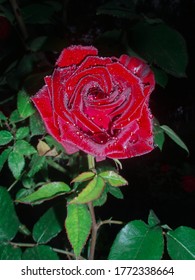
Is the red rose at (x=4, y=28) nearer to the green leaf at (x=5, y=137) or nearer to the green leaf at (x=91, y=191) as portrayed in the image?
the green leaf at (x=5, y=137)

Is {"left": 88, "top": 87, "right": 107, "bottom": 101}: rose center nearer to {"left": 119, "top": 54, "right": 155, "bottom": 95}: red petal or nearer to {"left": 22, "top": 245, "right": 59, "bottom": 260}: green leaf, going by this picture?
{"left": 119, "top": 54, "right": 155, "bottom": 95}: red petal

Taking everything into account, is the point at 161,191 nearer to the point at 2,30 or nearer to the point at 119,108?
A: the point at 2,30

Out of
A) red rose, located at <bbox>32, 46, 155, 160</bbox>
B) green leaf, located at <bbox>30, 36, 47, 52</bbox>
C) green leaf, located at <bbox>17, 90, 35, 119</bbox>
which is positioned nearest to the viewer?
red rose, located at <bbox>32, 46, 155, 160</bbox>

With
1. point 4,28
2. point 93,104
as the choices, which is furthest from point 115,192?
point 4,28

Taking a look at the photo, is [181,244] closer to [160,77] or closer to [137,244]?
[137,244]

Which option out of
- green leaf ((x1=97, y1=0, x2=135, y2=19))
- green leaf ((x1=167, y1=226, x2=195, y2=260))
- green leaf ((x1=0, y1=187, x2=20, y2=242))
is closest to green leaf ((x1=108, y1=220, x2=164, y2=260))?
green leaf ((x1=167, y1=226, x2=195, y2=260))
